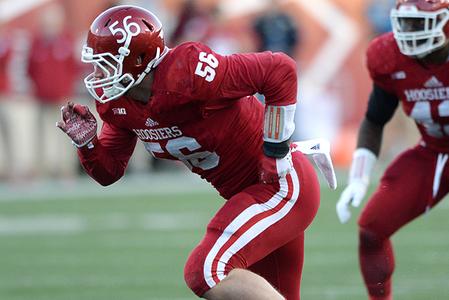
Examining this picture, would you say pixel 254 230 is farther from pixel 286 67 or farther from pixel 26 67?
pixel 26 67

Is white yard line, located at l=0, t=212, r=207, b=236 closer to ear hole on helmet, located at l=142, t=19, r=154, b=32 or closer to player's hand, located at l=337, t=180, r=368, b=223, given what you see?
player's hand, located at l=337, t=180, r=368, b=223

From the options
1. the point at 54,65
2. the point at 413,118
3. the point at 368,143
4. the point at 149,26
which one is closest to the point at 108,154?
the point at 149,26

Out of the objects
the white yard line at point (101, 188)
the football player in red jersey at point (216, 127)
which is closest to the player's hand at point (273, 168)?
the football player in red jersey at point (216, 127)

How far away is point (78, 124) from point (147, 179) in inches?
306

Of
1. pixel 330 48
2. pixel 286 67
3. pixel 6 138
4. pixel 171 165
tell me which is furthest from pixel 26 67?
pixel 286 67

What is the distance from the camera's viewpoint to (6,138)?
462 inches

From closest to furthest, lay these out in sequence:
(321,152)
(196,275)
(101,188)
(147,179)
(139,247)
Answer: (196,275) < (321,152) < (139,247) < (101,188) < (147,179)

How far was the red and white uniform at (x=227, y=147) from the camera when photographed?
14.0 feet

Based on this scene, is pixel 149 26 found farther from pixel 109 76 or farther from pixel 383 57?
pixel 383 57

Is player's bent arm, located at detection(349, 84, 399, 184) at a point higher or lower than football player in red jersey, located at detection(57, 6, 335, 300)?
lower

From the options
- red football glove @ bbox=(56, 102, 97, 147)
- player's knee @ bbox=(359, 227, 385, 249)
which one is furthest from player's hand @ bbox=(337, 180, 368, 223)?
red football glove @ bbox=(56, 102, 97, 147)

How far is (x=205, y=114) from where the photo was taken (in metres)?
4.37

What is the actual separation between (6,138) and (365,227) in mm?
7083

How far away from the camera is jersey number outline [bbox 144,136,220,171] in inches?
175
